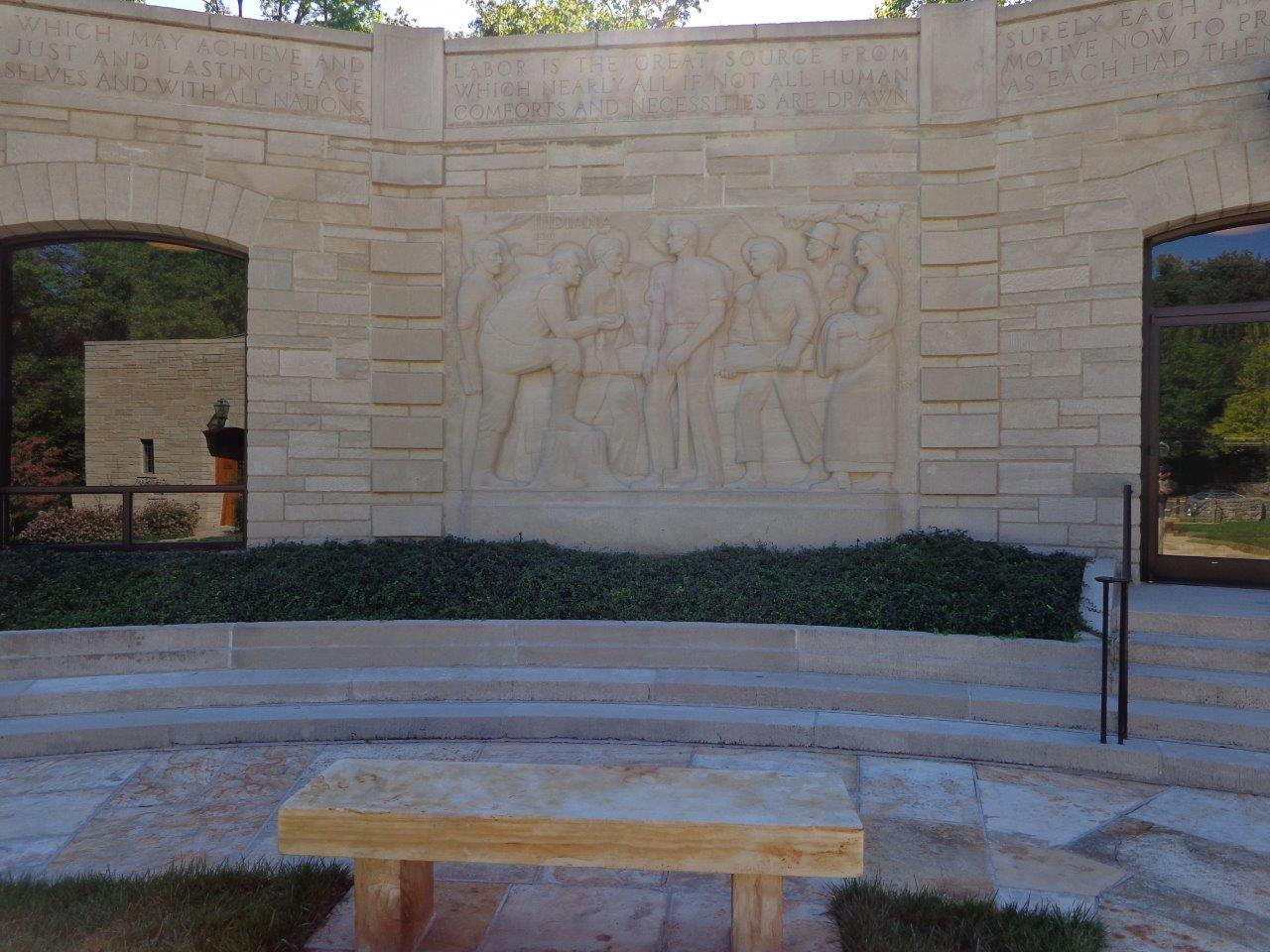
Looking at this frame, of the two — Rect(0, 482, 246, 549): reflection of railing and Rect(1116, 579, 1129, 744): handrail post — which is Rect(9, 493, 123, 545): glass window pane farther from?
Rect(1116, 579, 1129, 744): handrail post

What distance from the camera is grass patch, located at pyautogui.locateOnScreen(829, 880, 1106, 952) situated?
298 centimetres

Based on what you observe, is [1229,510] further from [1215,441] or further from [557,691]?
[557,691]

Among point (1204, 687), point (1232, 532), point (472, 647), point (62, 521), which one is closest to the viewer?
point (1204, 687)

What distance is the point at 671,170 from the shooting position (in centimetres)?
812

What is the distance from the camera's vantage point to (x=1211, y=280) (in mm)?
7562

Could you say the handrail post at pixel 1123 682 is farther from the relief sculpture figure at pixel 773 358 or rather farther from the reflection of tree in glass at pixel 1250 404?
the reflection of tree in glass at pixel 1250 404

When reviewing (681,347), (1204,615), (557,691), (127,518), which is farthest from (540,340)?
(1204,615)

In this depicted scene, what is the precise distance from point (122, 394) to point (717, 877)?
23.6 ft

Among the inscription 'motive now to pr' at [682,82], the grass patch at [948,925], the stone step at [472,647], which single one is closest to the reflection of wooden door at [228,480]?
the stone step at [472,647]

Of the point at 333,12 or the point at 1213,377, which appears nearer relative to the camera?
the point at 1213,377

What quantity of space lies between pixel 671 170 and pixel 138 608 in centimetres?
532

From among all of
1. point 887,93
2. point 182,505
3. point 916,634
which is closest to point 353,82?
point 182,505

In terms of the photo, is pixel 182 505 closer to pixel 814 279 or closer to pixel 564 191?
pixel 564 191

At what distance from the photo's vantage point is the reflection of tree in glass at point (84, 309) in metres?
8.38
